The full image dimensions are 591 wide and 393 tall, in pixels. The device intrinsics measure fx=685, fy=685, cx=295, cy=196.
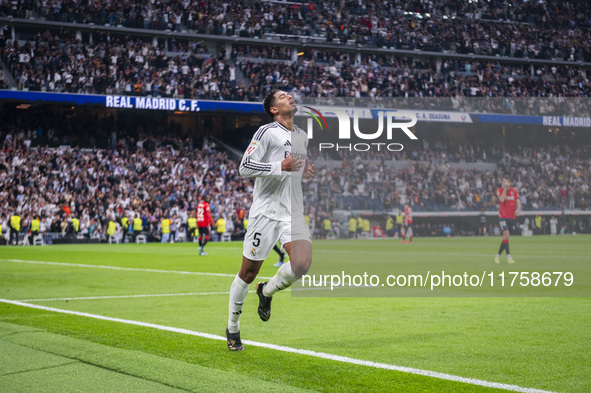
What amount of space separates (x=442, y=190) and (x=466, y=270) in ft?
41.6

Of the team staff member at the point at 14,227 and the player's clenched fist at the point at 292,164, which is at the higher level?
the player's clenched fist at the point at 292,164

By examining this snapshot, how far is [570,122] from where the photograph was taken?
166 feet

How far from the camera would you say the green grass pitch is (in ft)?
17.4

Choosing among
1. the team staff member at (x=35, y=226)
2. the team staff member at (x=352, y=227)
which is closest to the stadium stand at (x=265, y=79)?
the team staff member at (x=35, y=226)

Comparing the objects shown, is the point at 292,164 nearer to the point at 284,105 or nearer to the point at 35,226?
the point at 284,105

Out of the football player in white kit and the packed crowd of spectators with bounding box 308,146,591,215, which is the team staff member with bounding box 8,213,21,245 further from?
the football player in white kit

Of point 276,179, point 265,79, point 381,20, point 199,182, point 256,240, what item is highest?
point 381,20

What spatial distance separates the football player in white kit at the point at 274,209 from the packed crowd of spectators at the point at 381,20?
38831 millimetres

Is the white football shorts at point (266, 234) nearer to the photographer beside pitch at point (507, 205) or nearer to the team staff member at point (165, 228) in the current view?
the photographer beside pitch at point (507, 205)

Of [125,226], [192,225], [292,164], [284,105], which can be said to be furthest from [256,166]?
[192,225]

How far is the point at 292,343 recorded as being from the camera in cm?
707

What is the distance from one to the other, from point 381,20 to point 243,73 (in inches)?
508

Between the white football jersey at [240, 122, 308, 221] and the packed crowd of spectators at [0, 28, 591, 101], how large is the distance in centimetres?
3522

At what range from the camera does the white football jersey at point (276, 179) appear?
6.66m
